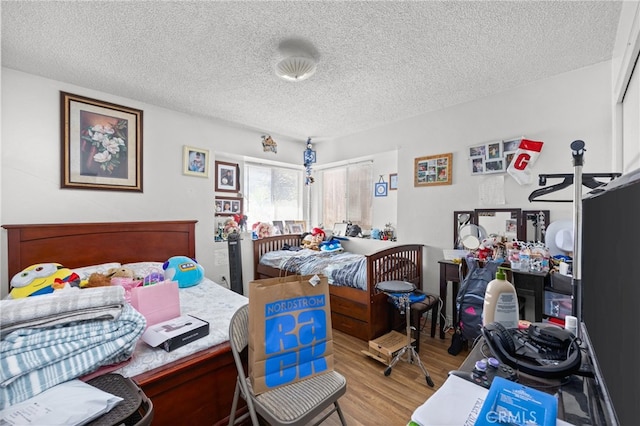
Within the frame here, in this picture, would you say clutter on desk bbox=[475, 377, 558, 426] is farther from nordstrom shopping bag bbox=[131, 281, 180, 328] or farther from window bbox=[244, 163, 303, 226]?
window bbox=[244, 163, 303, 226]

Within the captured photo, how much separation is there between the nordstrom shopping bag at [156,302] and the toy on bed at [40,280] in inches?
36.8

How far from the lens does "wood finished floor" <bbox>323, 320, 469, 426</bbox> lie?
1.65 m

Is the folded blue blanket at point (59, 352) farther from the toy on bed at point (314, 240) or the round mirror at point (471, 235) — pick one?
the toy on bed at point (314, 240)

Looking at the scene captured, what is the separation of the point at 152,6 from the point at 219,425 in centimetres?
227

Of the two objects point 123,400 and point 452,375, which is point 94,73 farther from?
point 452,375

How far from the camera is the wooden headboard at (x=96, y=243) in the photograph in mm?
2178

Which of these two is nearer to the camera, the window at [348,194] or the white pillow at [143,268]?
the white pillow at [143,268]

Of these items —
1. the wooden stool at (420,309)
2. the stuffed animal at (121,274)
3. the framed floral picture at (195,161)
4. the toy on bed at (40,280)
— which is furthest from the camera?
the framed floral picture at (195,161)

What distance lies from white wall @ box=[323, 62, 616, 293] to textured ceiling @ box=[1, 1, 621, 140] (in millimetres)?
158

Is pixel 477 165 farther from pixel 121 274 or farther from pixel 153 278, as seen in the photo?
pixel 121 274

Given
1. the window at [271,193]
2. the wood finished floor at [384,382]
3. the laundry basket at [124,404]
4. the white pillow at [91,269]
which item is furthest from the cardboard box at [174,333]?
the window at [271,193]

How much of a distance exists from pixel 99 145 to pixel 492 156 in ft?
12.4

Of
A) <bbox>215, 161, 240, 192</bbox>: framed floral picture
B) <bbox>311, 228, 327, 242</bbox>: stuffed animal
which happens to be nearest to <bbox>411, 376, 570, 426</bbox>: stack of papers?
<bbox>311, 228, 327, 242</bbox>: stuffed animal

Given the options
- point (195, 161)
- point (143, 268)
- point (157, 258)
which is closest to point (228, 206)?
point (195, 161)
